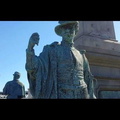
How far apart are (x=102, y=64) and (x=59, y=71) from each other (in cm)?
256

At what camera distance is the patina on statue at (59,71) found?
498cm

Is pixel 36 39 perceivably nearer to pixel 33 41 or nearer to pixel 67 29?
pixel 33 41

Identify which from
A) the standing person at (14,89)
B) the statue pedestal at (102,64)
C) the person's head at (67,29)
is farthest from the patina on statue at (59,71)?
the standing person at (14,89)

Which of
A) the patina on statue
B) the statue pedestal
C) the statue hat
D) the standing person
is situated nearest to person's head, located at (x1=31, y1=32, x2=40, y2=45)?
the patina on statue

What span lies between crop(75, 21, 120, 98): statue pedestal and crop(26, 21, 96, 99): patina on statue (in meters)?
1.46

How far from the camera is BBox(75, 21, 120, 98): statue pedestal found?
7.04 m

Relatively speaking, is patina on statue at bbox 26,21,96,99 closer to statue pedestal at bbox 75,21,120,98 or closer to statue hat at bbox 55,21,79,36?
statue hat at bbox 55,21,79,36

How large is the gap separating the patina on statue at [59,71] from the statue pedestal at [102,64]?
1464 mm
